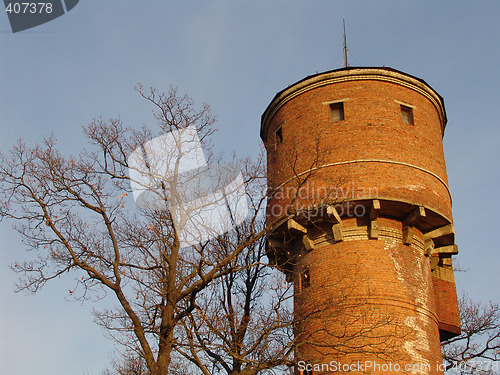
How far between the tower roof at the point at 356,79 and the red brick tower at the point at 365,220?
0.09 feet

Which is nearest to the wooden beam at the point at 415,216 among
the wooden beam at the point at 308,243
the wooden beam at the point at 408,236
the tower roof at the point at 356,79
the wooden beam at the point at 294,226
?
the wooden beam at the point at 408,236

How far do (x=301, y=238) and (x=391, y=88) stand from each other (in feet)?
14.9

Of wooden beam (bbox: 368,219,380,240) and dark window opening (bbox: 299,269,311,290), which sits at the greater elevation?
wooden beam (bbox: 368,219,380,240)

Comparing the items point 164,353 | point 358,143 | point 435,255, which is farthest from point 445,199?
point 164,353

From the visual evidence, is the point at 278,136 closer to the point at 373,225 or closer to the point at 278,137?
the point at 278,137

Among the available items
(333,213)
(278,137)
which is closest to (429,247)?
(333,213)

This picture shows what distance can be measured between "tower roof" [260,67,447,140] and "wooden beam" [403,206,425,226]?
11.8 ft

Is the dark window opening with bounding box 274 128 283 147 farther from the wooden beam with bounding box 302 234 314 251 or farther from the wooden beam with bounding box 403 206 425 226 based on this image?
the wooden beam with bounding box 403 206 425 226

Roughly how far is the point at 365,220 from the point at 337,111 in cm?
303

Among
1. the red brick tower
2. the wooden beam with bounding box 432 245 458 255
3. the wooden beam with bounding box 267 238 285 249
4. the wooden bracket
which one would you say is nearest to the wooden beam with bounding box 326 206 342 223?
the red brick tower

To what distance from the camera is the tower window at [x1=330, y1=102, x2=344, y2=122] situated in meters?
14.2

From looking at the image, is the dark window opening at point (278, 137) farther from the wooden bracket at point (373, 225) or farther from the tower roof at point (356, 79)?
the wooden bracket at point (373, 225)

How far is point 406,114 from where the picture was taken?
1452 cm

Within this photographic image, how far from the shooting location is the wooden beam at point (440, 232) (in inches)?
533
